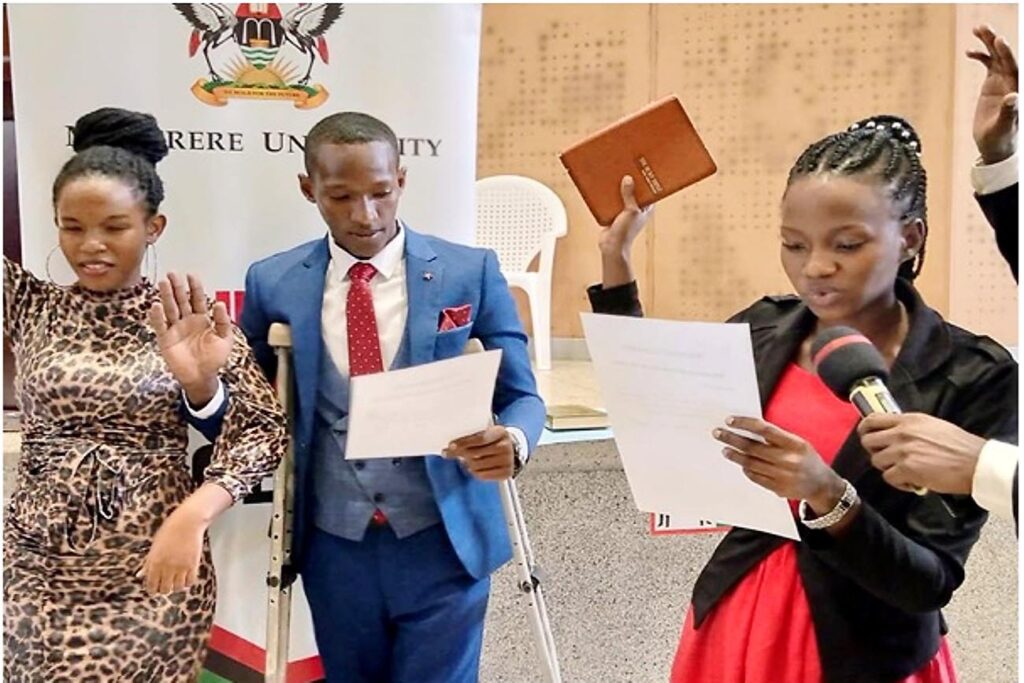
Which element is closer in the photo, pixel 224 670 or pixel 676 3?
pixel 224 670

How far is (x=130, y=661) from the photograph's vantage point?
158cm

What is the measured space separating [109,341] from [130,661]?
51 centimetres

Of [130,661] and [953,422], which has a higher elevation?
[953,422]

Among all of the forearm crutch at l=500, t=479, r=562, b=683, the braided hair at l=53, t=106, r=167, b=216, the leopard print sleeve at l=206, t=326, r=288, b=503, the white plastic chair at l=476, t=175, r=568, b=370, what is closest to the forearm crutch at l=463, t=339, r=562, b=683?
the forearm crutch at l=500, t=479, r=562, b=683

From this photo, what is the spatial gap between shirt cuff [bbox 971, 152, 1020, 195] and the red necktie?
3.02 ft

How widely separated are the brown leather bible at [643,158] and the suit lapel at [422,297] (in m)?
0.29

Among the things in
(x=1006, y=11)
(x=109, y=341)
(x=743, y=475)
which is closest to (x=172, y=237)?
(x=109, y=341)

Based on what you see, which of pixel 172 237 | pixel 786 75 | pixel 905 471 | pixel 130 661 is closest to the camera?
pixel 905 471

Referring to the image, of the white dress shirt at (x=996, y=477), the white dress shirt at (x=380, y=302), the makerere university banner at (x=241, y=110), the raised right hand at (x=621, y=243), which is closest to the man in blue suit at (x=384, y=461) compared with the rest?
the white dress shirt at (x=380, y=302)

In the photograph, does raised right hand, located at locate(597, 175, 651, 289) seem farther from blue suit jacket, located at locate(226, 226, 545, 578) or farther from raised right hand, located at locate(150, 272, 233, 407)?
raised right hand, located at locate(150, 272, 233, 407)

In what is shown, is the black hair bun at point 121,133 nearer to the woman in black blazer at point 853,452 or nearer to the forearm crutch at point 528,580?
the forearm crutch at point 528,580

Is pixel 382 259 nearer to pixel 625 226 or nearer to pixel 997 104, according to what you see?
pixel 625 226

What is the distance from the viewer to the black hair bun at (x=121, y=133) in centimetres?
176

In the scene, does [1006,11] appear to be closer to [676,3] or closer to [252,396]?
[676,3]
